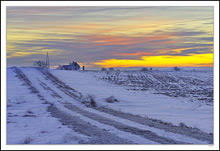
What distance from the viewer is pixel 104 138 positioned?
9391mm

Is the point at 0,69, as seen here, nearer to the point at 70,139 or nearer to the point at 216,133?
the point at 70,139

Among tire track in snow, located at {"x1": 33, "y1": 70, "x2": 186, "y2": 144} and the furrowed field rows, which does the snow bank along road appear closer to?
tire track in snow, located at {"x1": 33, "y1": 70, "x2": 186, "y2": 144}

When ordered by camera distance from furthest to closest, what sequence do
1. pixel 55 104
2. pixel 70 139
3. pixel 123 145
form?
pixel 55 104, pixel 70 139, pixel 123 145

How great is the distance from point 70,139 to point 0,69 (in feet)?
12.1

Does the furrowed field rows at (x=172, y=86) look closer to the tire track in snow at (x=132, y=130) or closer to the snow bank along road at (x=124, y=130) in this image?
the snow bank along road at (x=124, y=130)

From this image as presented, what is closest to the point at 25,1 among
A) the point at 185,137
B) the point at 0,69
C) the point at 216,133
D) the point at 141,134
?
the point at 0,69

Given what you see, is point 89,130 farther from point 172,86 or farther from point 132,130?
Answer: point 172,86

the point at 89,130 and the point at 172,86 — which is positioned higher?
the point at 172,86

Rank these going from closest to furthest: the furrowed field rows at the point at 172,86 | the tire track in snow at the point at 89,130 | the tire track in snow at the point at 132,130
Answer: the tire track in snow at the point at 89,130 < the tire track in snow at the point at 132,130 < the furrowed field rows at the point at 172,86

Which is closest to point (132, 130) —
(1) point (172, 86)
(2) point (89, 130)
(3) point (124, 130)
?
(3) point (124, 130)

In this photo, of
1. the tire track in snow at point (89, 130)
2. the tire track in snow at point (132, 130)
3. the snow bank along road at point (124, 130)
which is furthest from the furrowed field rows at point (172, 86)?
the tire track in snow at point (89, 130)

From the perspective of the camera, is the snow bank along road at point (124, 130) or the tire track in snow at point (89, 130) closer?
the tire track in snow at point (89, 130)

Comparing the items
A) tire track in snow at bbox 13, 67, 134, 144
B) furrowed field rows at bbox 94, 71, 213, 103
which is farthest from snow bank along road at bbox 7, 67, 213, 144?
furrowed field rows at bbox 94, 71, 213, 103

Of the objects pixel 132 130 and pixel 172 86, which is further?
pixel 172 86
